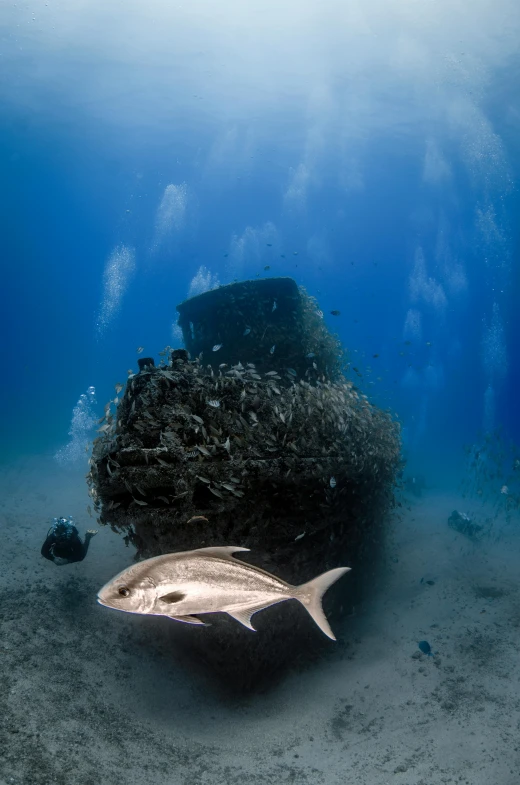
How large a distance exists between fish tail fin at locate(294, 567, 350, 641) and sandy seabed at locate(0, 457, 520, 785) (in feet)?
12.2

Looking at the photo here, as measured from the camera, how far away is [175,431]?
5.24 metres

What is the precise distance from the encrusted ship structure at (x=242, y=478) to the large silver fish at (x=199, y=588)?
A: 1.98m

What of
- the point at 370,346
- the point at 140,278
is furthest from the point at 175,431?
the point at 140,278

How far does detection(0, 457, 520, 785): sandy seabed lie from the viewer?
442 cm

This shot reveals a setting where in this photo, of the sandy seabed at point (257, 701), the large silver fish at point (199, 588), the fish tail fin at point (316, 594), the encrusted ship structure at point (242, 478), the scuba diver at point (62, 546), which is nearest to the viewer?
the large silver fish at point (199, 588)

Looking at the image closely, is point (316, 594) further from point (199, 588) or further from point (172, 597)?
point (172, 597)

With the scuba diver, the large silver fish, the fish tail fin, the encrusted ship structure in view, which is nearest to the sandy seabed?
the scuba diver

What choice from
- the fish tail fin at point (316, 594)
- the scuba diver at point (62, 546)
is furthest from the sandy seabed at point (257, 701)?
the fish tail fin at point (316, 594)

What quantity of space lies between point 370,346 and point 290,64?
134479 millimetres

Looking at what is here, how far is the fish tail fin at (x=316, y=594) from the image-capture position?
2215mm

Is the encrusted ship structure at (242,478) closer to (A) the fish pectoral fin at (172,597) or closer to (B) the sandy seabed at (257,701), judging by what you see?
(B) the sandy seabed at (257,701)

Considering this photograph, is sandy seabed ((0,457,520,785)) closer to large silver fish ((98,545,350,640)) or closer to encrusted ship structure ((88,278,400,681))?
encrusted ship structure ((88,278,400,681))

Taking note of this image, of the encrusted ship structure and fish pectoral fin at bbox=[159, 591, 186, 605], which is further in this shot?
the encrusted ship structure

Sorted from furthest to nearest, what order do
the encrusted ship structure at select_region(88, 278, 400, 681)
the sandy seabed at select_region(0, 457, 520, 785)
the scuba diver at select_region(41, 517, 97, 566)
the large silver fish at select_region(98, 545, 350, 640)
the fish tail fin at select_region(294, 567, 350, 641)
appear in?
the scuba diver at select_region(41, 517, 97, 566) < the encrusted ship structure at select_region(88, 278, 400, 681) < the sandy seabed at select_region(0, 457, 520, 785) < the fish tail fin at select_region(294, 567, 350, 641) < the large silver fish at select_region(98, 545, 350, 640)
